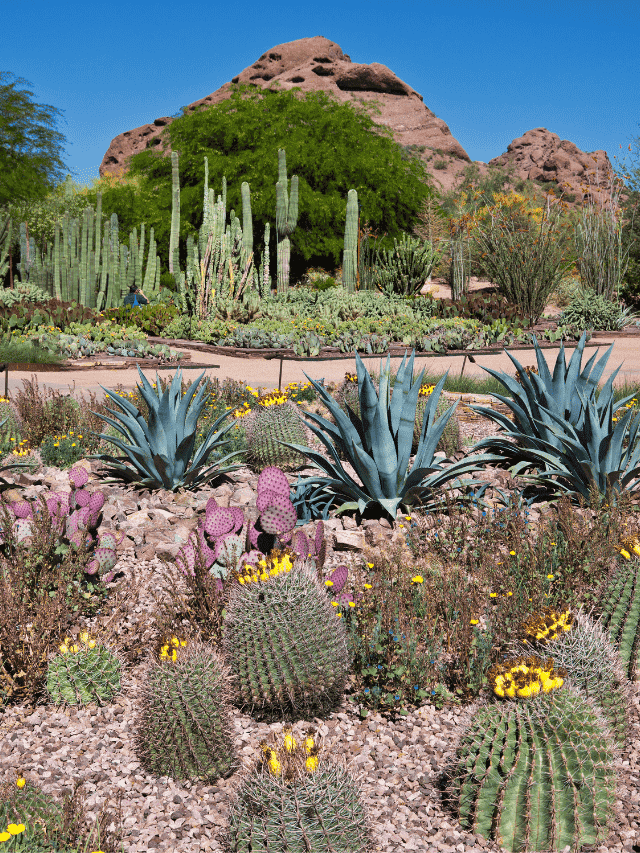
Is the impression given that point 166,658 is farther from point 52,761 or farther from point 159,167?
point 159,167

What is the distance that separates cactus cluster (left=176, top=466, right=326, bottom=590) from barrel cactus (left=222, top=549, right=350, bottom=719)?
46 centimetres

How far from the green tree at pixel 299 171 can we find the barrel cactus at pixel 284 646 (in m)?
31.8

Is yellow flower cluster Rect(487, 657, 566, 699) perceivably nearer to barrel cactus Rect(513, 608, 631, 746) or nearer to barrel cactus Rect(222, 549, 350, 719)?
barrel cactus Rect(513, 608, 631, 746)

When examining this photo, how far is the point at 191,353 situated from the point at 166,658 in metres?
12.2

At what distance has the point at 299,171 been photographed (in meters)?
35.6

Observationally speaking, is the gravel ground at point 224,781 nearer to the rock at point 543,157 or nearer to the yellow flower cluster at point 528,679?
the yellow flower cluster at point 528,679

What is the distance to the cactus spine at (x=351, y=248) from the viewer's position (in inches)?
908

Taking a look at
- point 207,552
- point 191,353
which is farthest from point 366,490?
point 191,353

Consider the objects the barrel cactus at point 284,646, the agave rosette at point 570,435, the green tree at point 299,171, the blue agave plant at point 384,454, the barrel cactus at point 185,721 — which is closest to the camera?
the barrel cactus at point 185,721

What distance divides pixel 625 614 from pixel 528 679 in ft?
3.34

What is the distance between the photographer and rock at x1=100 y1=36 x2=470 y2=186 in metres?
81.0

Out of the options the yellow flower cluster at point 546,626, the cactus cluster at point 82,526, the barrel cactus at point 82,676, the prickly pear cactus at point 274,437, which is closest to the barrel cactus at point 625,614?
the yellow flower cluster at point 546,626

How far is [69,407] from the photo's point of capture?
24.2 feet

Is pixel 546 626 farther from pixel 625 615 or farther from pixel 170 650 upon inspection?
pixel 170 650
